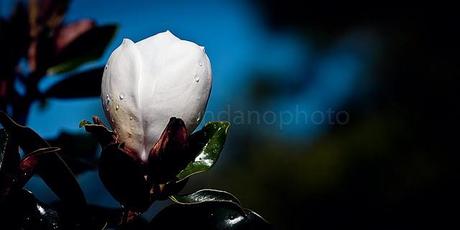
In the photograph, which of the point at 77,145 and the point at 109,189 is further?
the point at 77,145

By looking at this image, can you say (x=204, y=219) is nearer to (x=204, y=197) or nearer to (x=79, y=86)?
(x=204, y=197)

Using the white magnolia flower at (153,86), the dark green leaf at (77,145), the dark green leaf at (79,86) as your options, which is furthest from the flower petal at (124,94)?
the dark green leaf at (77,145)

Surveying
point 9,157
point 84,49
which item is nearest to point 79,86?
point 84,49

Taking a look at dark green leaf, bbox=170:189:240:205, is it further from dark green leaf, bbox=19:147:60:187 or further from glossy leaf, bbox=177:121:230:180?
dark green leaf, bbox=19:147:60:187

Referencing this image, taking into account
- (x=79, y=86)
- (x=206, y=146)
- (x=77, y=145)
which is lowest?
(x=77, y=145)

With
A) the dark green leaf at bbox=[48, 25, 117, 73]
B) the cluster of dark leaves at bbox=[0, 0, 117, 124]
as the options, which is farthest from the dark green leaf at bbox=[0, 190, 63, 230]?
the dark green leaf at bbox=[48, 25, 117, 73]
